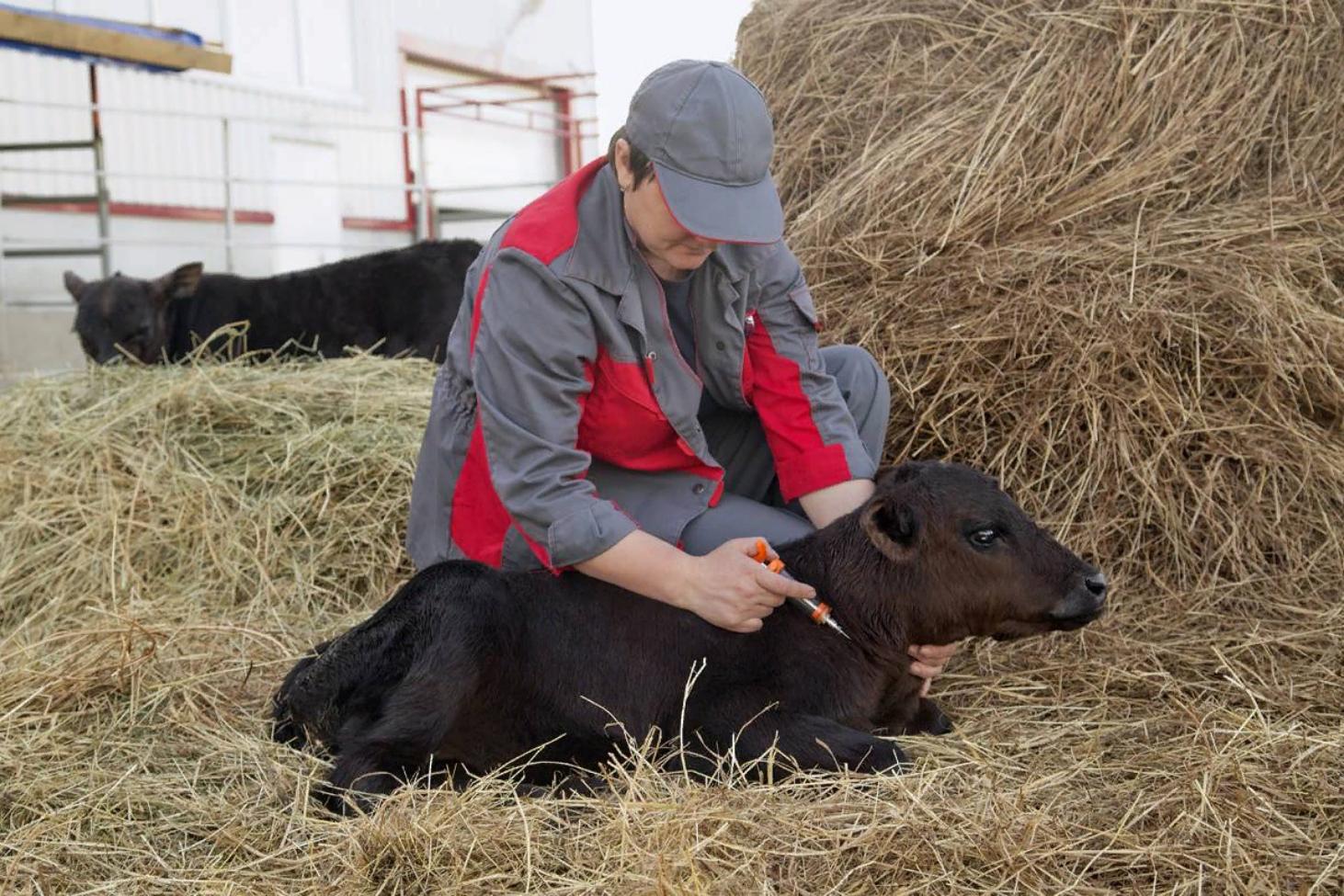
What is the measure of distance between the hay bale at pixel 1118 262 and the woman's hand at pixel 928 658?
104cm

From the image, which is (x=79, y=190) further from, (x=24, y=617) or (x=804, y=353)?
(x=804, y=353)

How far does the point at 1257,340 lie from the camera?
14.6 ft

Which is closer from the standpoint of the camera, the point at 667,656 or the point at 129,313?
the point at 667,656

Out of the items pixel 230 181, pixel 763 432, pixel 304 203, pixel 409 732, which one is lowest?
pixel 409 732

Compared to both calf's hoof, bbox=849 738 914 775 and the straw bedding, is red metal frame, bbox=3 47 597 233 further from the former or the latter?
calf's hoof, bbox=849 738 914 775

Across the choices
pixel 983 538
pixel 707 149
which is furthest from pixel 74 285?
pixel 983 538

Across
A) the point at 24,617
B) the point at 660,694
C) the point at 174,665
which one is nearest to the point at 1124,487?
the point at 660,694

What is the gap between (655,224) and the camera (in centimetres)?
333

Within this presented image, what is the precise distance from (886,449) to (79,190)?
33.7 feet

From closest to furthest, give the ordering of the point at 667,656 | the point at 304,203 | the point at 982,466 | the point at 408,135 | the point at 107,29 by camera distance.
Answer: the point at 667,656
the point at 982,466
the point at 107,29
the point at 304,203
the point at 408,135

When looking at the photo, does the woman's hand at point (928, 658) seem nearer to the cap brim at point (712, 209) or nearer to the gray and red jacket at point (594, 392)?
the gray and red jacket at point (594, 392)

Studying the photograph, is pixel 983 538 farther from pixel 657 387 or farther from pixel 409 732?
pixel 409 732

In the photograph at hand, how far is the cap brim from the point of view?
3.15 meters

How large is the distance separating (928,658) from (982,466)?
1204 mm
